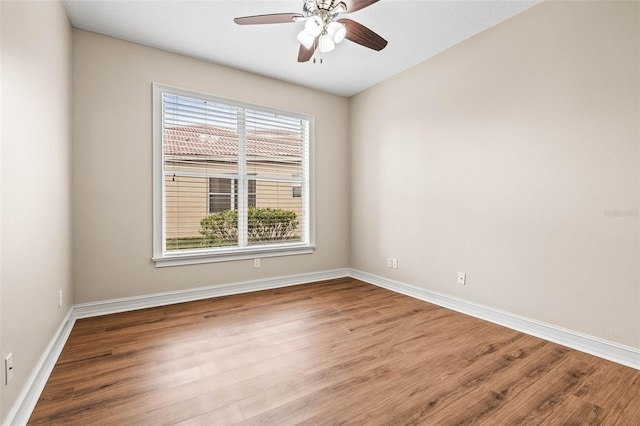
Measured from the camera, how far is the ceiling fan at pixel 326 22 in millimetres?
2086

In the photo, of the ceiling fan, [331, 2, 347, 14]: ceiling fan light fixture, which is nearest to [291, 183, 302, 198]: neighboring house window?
the ceiling fan

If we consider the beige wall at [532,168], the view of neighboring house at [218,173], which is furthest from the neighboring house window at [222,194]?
the beige wall at [532,168]

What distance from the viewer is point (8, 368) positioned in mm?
1421

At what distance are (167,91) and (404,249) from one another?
3311 millimetres

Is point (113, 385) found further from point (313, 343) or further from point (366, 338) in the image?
point (366, 338)

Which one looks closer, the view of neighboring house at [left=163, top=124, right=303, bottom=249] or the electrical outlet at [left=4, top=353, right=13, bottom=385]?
the electrical outlet at [left=4, top=353, right=13, bottom=385]

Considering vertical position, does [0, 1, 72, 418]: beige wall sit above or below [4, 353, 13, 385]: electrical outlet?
above

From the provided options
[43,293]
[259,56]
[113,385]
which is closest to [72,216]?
[43,293]

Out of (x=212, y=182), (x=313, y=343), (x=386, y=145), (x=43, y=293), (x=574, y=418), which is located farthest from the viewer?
(x=386, y=145)

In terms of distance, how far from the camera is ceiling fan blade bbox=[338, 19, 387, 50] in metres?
2.26

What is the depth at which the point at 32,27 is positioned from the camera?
1785mm

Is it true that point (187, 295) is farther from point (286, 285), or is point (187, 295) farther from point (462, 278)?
point (462, 278)

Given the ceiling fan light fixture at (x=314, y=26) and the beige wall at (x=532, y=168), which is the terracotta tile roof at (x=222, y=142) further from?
the ceiling fan light fixture at (x=314, y=26)

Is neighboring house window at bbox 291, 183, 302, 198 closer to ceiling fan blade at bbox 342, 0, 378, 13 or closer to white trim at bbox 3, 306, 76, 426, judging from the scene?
ceiling fan blade at bbox 342, 0, 378, 13
